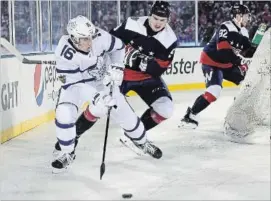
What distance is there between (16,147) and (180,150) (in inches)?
44.3

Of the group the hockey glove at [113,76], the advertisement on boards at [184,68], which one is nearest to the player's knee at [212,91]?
the hockey glove at [113,76]

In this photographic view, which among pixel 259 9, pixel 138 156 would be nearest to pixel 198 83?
pixel 259 9

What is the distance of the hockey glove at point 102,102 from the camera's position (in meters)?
3.25

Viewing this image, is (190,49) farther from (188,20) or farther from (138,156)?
(138,156)

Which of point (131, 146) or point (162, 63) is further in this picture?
point (131, 146)

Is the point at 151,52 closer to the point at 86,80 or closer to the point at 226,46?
the point at 86,80

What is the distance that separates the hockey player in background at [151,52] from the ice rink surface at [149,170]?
37 cm

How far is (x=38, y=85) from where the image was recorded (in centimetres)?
531

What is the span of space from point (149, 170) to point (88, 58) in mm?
689

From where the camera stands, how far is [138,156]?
3.81 meters

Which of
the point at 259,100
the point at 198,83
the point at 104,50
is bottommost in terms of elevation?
the point at 198,83

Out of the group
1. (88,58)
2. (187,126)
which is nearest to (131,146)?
(88,58)

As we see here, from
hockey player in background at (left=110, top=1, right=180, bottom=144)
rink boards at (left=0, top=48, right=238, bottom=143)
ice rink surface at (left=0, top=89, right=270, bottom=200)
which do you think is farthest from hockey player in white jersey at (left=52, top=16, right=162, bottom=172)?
rink boards at (left=0, top=48, right=238, bottom=143)

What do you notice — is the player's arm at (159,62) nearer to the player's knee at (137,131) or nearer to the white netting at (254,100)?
the player's knee at (137,131)
